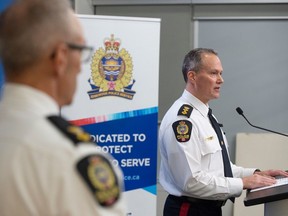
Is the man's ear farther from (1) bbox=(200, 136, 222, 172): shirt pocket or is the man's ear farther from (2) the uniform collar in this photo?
(2) the uniform collar

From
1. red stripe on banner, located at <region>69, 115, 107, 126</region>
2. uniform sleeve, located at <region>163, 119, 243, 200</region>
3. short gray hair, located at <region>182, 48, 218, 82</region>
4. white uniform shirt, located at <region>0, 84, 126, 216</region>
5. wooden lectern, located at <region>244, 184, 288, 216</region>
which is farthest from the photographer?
red stripe on banner, located at <region>69, 115, 107, 126</region>

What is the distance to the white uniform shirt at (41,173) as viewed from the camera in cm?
77

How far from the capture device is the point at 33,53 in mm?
824

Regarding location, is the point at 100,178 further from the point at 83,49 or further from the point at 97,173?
the point at 83,49

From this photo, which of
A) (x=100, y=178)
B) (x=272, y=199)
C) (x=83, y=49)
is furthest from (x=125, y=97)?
(x=100, y=178)

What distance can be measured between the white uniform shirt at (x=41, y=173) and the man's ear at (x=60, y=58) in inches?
3.7

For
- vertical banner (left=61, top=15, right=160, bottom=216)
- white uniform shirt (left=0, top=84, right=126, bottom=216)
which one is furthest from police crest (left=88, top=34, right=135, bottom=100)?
white uniform shirt (left=0, top=84, right=126, bottom=216)

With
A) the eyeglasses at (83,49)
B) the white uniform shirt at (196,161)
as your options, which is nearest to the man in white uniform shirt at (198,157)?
the white uniform shirt at (196,161)

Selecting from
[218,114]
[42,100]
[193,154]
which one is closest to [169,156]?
[193,154]

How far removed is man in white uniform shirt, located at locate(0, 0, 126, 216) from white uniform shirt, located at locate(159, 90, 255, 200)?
1382 mm

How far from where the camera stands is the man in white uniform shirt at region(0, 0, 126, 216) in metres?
0.77

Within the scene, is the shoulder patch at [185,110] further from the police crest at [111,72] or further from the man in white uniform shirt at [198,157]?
the police crest at [111,72]

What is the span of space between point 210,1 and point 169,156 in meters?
2.57

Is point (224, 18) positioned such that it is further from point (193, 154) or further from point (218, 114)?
point (193, 154)
